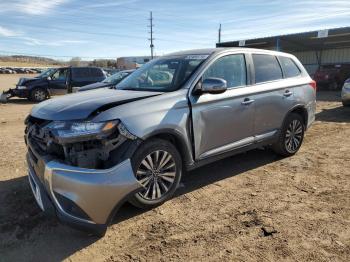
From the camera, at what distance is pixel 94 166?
356 cm

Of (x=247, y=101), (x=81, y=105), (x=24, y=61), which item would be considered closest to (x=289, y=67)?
(x=247, y=101)

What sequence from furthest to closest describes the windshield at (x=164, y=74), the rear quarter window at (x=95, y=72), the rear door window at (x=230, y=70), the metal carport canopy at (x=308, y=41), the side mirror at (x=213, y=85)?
the metal carport canopy at (x=308, y=41) < the rear quarter window at (x=95, y=72) < the rear door window at (x=230, y=70) < the windshield at (x=164, y=74) < the side mirror at (x=213, y=85)

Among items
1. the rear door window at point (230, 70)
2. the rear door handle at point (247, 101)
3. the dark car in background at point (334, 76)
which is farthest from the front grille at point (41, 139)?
the dark car in background at point (334, 76)

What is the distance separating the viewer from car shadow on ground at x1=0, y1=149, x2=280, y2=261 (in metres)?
3.41

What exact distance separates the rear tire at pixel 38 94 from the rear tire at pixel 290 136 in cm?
1414

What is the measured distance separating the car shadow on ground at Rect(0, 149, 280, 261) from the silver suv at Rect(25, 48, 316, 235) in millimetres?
339

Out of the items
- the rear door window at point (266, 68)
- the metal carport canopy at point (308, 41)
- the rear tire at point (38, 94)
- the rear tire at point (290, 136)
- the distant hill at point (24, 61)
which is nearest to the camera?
the rear door window at point (266, 68)

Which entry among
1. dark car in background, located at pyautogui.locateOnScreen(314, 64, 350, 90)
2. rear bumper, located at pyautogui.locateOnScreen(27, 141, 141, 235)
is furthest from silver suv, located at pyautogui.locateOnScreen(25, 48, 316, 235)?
dark car in background, located at pyautogui.locateOnScreen(314, 64, 350, 90)

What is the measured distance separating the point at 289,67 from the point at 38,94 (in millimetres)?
14125

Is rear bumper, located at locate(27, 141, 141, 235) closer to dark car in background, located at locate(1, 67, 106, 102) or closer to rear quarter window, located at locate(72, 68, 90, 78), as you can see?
dark car in background, located at locate(1, 67, 106, 102)

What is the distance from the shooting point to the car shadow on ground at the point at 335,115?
33.7 feet

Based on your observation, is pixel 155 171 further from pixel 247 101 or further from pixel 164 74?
pixel 247 101

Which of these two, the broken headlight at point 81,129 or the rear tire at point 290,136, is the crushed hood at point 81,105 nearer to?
the broken headlight at point 81,129

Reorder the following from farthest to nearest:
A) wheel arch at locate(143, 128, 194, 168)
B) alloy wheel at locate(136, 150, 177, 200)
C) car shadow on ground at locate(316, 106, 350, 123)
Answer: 1. car shadow on ground at locate(316, 106, 350, 123)
2. wheel arch at locate(143, 128, 194, 168)
3. alloy wheel at locate(136, 150, 177, 200)
